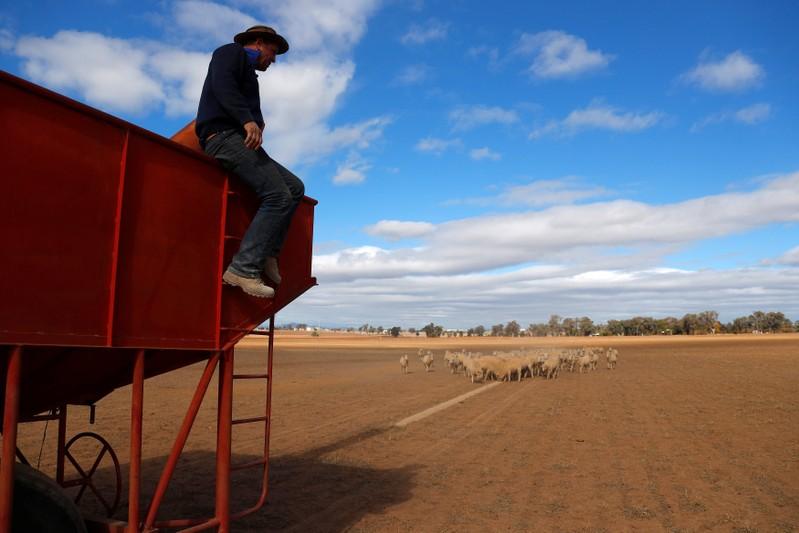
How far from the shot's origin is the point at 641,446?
11484 mm

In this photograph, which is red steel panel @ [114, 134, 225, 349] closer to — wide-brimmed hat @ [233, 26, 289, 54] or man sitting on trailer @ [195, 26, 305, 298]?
man sitting on trailer @ [195, 26, 305, 298]

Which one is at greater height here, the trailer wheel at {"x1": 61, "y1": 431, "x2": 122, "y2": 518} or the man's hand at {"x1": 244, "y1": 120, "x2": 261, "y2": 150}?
the man's hand at {"x1": 244, "y1": 120, "x2": 261, "y2": 150}

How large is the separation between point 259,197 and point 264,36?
1448mm

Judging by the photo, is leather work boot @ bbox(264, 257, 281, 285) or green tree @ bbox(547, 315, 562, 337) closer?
leather work boot @ bbox(264, 257, 281, 285)

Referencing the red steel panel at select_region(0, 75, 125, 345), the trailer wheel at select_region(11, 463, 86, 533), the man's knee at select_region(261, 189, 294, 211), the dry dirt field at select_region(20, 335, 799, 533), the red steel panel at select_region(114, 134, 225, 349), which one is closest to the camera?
the red steel panel at select_region(0, 75, 125, 345)

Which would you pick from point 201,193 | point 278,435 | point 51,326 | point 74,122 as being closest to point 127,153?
point 74,122

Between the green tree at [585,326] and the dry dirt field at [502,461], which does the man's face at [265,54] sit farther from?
the green tree at [585,326]

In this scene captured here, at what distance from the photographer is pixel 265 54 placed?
5305 mm

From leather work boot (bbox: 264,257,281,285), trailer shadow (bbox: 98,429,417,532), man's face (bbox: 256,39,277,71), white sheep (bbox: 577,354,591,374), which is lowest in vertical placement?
trailer shadow (bbox: 98,429,417,532)

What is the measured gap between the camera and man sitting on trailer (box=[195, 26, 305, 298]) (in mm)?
4852

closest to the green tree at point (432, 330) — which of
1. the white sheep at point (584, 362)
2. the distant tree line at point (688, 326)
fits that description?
the distant tree line at point (688, 326)

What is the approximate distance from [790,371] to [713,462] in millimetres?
25004

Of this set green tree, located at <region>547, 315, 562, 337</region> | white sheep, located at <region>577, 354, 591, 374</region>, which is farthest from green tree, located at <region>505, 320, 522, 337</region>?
white sheep, located at <region>577, 354, 591, 374</region>

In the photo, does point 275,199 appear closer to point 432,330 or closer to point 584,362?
point 584,362
